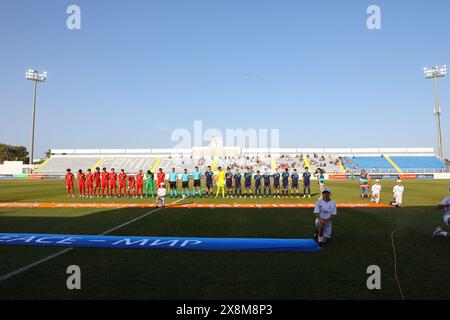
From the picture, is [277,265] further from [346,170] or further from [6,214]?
[346,170]

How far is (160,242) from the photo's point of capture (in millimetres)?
7270

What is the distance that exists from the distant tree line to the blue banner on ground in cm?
9449

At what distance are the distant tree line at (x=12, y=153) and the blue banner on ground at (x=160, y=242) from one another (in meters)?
94.5

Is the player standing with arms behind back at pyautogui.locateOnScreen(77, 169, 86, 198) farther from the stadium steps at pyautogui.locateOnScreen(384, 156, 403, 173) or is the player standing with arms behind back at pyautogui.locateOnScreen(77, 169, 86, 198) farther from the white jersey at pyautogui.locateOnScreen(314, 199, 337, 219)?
the stadium steps at pyautogui.locateOnScreen(384, 156, 403, 173)

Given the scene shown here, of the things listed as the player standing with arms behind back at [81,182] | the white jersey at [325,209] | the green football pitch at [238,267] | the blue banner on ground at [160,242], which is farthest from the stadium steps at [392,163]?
the blue banner on ground at [160,242]

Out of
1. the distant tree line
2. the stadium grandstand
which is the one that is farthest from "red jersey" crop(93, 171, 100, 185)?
the distant tree line

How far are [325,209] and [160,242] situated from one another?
387 cm

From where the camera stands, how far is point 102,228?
9.05 meters

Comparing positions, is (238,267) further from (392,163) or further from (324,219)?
(392,163)

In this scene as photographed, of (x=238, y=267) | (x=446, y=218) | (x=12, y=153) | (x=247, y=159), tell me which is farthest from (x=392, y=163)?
(x=12, y=153)

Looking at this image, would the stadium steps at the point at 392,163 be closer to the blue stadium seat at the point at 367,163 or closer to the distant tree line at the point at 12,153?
the blue stadium seat at the point at 367,163

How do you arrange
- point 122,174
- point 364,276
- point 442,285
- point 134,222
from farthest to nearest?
point 122,174, point 134,222, point 364,276, point 442,285
